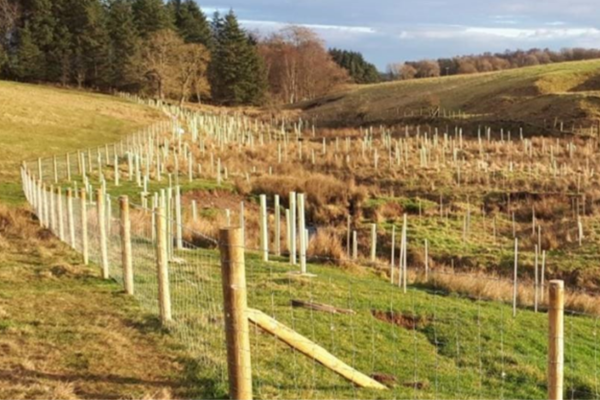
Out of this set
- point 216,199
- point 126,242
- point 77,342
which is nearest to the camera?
point 77,342

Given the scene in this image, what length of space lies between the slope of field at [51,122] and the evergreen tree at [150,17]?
18.6 m

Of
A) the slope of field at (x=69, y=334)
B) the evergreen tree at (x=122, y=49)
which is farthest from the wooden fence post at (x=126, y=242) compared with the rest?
the evergreen tree at (x=122, y=49)

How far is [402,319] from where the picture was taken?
12.3 metres

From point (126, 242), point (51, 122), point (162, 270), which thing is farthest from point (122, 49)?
point (162, 270)

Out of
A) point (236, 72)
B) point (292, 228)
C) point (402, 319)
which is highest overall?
point (236, 72)

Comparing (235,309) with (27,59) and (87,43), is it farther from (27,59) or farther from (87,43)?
(87,43)

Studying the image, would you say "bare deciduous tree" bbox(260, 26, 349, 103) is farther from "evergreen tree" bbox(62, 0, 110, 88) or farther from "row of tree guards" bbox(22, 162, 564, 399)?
"row of tree guards" bbox(22, 162, 564, 399)

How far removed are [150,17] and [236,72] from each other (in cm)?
1366

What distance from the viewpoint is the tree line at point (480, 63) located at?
115 m

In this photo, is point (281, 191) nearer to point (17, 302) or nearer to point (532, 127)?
point (17, 302)

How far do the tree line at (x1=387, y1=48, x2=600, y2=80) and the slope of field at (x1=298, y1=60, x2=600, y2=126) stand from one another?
127 ft

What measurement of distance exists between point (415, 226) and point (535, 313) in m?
10.6

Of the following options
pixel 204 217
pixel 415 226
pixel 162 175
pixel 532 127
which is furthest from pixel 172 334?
pixel 532 127

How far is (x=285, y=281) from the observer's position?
44.6ft
